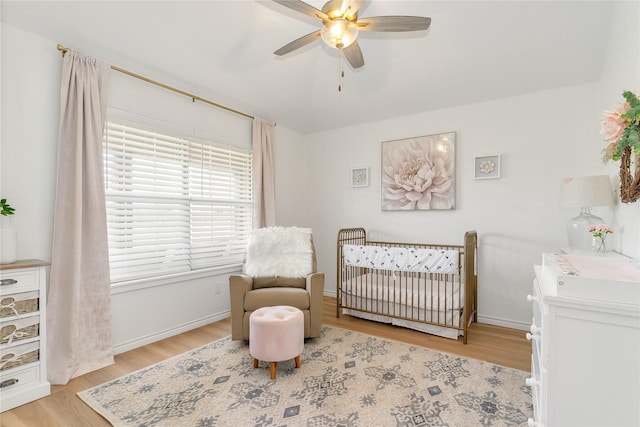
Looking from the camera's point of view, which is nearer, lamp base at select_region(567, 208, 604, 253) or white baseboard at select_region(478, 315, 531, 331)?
lamp base at select_region(567, 208, 604, 253)

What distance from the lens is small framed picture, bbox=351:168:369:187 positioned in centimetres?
407

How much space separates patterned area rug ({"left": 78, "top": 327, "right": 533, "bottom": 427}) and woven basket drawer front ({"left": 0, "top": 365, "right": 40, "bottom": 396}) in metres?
0.34

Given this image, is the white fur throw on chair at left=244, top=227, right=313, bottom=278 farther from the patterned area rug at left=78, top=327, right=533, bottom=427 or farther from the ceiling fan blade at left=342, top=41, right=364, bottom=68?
the ceiling fan blade at left=342, top=41, right=364, bottom=68

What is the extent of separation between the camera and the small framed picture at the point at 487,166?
10.4 ft

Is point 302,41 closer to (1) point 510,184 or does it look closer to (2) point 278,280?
(2) point 278,280

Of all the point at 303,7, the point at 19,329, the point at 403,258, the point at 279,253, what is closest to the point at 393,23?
the point at 303,7

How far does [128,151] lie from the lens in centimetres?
Answer: 263

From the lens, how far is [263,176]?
12.4 feet

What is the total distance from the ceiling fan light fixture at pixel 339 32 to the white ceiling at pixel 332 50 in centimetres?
67

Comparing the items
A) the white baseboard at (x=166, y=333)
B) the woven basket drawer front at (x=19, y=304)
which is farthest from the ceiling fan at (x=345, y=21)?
the white baseboard at (x=166, y=333)

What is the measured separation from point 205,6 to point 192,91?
104cm

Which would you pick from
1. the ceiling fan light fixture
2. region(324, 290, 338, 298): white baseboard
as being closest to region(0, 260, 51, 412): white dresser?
the ceiling fan light fixture

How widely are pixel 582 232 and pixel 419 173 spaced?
1779 millimetres

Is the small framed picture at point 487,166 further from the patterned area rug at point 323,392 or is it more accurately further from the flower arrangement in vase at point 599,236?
the patterned area rug at point 323,392
